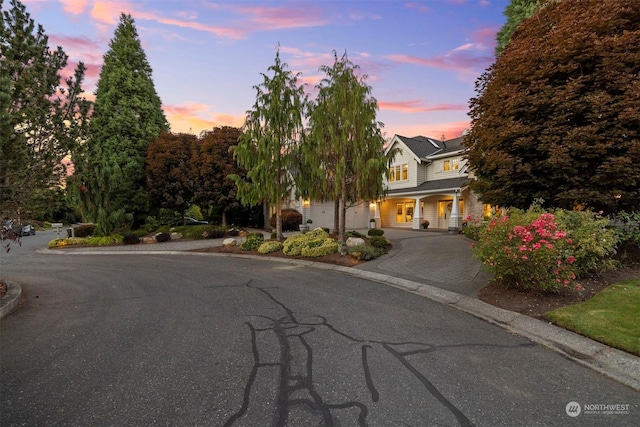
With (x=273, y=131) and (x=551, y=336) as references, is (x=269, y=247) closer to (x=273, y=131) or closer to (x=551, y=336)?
(x=273, y=131)

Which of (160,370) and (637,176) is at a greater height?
(637,176)

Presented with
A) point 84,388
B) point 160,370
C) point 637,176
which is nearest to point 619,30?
point 637,176

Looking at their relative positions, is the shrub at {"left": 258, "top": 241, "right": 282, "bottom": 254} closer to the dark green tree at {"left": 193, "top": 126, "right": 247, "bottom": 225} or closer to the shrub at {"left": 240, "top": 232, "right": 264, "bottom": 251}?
the shrub at {"left": 240, "top": 232, "right": 264, "bottom": 251}

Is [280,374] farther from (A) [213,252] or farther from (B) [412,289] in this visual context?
(A) [213,252]

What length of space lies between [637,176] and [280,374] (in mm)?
9653

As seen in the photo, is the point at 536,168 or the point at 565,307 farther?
the point at 536,168

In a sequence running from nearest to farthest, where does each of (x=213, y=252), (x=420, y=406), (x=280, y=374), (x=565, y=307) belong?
(x=420, y=406)
(x=280, y=374)
(x=565, y=307)
(x=213, y=252)

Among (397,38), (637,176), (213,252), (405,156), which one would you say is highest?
(397,38)

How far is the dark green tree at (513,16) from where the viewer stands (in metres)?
15.2

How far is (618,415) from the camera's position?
9.09 ft

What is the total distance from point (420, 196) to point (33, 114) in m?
22.3

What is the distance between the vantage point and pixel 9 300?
20.0 feet

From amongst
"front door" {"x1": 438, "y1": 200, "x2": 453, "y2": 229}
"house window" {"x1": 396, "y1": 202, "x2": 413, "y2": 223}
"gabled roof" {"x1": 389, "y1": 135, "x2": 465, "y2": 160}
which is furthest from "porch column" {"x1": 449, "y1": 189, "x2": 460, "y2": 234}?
"house window" {"x1": 396, "y1": 202, "x2": 413, "y2": 223}

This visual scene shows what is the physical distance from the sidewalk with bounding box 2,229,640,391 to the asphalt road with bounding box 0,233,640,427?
13.7 inches
